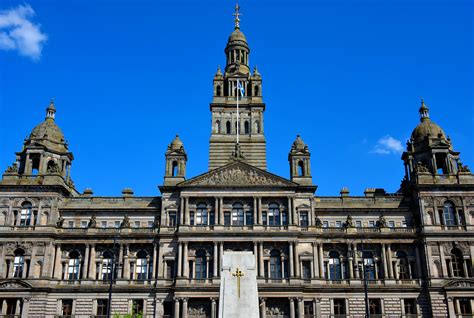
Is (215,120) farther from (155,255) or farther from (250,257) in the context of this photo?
(250,257)

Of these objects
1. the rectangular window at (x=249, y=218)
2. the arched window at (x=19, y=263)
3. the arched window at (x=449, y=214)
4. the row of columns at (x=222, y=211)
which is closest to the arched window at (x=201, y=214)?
the row of columns at (x=222, y=211)

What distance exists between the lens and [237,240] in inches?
2168

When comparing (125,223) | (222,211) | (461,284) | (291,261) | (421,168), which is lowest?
(461,284)

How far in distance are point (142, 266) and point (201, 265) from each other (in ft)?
22.3

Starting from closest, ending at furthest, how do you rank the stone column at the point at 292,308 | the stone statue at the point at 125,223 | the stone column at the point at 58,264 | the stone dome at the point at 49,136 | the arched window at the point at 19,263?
the stone column at the point at 292,308, the arched window at the point at 19,263, the stone column at the point at 58,264, the stone statue at the point at 125,223, the stone dome at the point at 49,136

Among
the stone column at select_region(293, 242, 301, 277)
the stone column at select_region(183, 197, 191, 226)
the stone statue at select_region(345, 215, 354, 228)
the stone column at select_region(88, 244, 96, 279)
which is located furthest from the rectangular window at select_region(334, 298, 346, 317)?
the stone column at select_region(88, 244, 96, 279)

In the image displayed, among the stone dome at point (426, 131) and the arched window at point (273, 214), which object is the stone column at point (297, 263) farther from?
the stone dome at point (426, 131)

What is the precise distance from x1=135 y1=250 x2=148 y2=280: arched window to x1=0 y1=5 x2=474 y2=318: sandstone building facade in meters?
0.11

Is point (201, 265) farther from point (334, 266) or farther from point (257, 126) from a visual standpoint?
point (257, 126)

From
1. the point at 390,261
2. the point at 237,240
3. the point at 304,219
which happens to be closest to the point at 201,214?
the point at 237,240

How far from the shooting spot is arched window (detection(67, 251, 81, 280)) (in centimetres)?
5622

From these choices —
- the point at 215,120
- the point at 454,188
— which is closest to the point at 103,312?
the point at 215,120

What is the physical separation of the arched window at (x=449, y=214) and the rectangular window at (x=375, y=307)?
1161cm

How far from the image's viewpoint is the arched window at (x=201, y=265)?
5478cm
